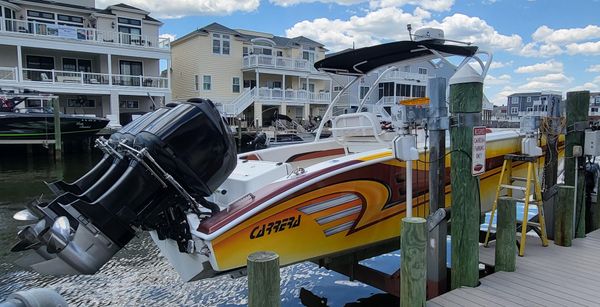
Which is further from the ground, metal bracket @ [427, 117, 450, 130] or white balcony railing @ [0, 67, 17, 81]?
white balcony railing @ [0, 67, 17, 81]

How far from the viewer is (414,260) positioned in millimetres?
3262

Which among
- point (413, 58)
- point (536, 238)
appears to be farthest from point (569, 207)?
point (413, 58)

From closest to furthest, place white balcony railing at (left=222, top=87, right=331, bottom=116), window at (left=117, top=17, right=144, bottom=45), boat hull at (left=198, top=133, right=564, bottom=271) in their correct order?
boat hull at (left=198, top=133, right=564, bottom=271)
window at (left=117, top=17, right=144, bottom=45)
white balcony railing at (left=222, top=87, right=331, bottom=116)

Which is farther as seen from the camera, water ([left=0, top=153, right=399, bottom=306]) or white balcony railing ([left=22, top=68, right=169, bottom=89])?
white balcony railing ([left=22, top=68, right=169, bottom=89])

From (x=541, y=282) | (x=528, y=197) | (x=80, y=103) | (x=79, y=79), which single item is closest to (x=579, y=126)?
(x=528, y=197)

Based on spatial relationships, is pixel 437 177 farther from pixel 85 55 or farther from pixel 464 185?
pixel 85 55

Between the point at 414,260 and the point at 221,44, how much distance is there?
30911mm

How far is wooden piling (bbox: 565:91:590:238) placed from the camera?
544cm

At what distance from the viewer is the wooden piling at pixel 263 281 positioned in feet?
8.47

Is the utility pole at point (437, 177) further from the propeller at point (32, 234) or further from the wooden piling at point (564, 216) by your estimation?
the propeller at point (32, 234)

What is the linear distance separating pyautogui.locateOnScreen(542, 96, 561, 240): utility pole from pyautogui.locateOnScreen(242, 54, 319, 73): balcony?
90.5 ft

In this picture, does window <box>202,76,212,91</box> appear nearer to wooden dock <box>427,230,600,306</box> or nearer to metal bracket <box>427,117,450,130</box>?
wooden dock <box>427,230,600,306</box>

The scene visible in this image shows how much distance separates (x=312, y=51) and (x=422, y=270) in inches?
1408

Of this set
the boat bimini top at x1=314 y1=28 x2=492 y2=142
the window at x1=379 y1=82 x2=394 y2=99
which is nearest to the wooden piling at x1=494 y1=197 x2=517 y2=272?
the boat bimini top at x1=314 y1=28 x2=492 y2=142
